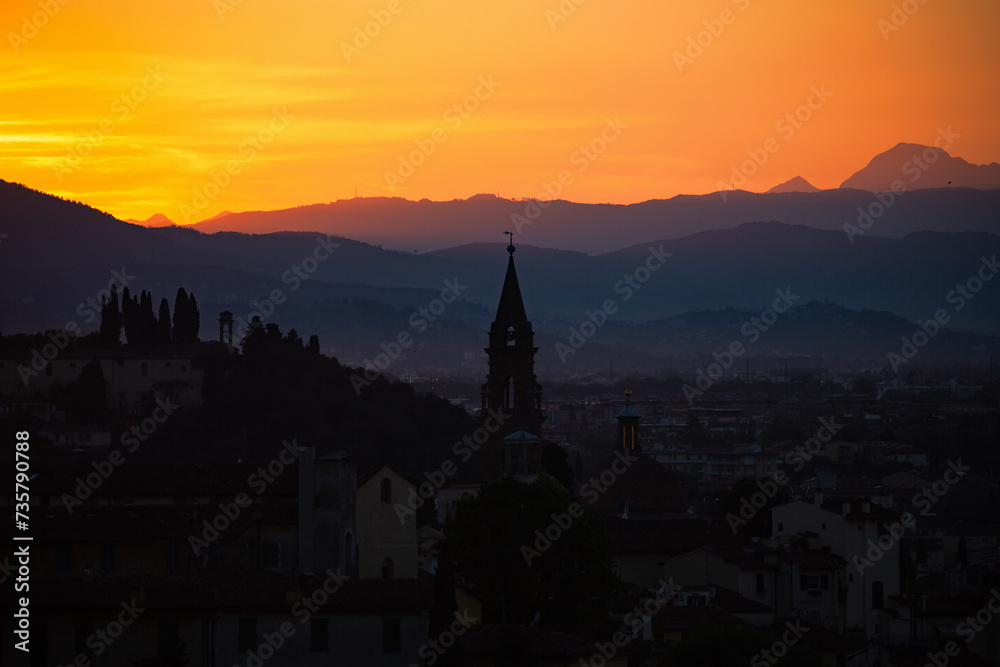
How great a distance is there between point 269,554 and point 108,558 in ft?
10.4

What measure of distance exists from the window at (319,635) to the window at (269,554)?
5.81m

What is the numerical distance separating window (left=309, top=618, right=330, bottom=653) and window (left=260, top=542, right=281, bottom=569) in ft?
19.1

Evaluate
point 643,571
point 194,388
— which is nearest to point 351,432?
point 194,388

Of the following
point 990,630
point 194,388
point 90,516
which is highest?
point 194,388

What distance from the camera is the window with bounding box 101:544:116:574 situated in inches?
1464

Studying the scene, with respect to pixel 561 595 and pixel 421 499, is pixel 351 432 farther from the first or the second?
pixel 561 595

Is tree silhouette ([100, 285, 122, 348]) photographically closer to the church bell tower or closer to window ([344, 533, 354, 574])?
the church bell tower

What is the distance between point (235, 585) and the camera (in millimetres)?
33125

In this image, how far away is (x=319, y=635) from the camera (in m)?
31.8

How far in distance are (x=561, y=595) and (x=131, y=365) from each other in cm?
7083

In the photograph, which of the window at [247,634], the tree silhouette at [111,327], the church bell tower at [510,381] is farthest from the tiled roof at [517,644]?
the tree silhouette at [111,327]

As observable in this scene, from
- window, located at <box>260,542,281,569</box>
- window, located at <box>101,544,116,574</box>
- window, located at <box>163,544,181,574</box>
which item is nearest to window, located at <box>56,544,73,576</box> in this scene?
window, located at <box>101,544,116,574</box>

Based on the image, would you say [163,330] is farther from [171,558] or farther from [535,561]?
[171,558]

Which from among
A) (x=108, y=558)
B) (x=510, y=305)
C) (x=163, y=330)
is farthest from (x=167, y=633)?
(x=163, y=330)
